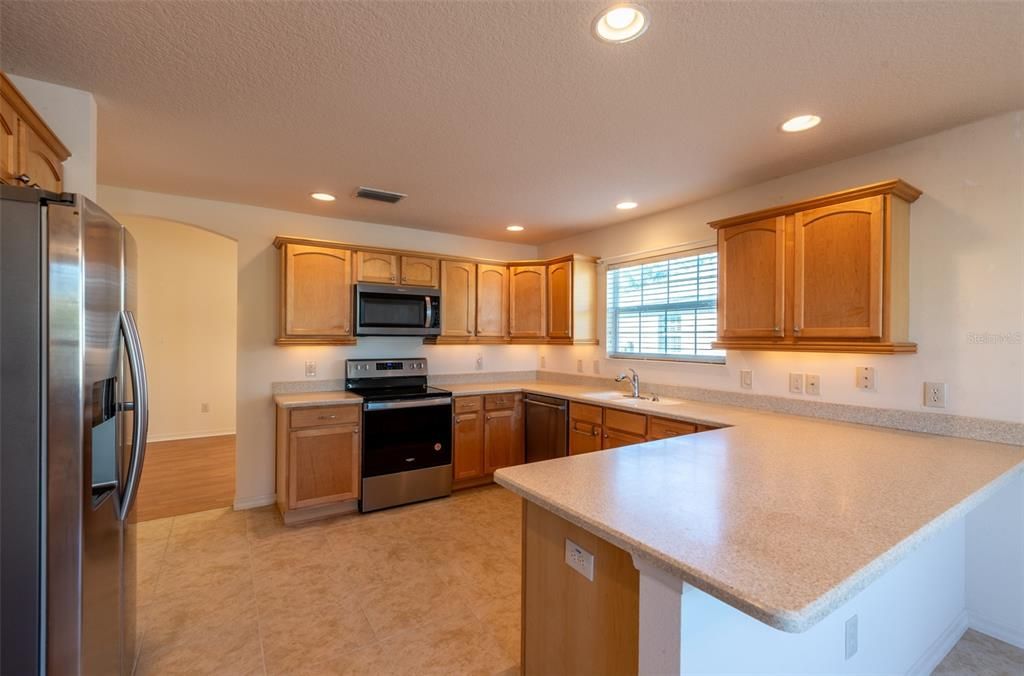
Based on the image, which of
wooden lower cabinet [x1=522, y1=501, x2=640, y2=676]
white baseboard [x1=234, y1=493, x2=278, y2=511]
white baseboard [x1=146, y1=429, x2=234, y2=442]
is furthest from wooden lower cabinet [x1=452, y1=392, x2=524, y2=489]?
white baseboard [x1=146, y1=429, x2=234, y2=442]

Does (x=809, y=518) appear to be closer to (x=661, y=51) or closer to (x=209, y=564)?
(x=661, y=51)

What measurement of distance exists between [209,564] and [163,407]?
12.7 ft

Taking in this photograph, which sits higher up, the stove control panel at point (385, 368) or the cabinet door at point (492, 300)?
the cabinet door at point (492, 300)

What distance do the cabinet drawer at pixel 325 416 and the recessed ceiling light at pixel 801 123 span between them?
3153 mm

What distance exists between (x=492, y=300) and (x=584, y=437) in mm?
1636

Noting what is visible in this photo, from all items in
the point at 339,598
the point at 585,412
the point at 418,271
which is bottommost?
the point at 339,598

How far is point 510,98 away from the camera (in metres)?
1.90

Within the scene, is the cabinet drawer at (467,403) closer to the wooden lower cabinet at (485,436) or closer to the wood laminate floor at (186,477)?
the wooden lower cabinet at (485,436)

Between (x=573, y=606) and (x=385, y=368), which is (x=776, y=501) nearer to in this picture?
(x=573, y=606)

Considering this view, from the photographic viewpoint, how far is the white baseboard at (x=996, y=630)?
1978mm

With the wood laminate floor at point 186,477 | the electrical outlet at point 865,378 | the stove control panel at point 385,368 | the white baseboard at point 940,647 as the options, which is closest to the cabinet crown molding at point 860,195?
the electrical outlet at point 865,378

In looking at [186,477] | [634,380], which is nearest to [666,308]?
[634,380]

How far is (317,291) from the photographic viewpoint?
3.52m

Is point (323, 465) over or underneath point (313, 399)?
underneath
